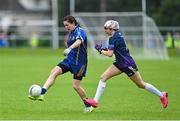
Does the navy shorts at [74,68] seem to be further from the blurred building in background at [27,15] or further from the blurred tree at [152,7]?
the blurred building in background at [27,15]

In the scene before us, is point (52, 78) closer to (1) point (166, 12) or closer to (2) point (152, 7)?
(2) point (152, 7)

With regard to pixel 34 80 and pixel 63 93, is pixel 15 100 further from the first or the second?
pixel 34 80

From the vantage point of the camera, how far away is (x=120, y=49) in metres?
14.4

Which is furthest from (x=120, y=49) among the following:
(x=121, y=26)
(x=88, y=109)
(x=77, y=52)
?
(x=121, y=26)

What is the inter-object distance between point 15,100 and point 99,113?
3390 mm

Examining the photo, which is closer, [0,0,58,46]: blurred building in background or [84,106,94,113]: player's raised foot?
[84,106,94,113]: player's raised foot

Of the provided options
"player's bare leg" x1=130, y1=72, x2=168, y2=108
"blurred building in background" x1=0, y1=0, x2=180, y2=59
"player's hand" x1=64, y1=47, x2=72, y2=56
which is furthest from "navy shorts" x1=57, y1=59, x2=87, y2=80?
"blurred building in background" x1=0, y1=0, x2=180, y2=59

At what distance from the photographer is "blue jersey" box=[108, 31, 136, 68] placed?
1429 centimetres

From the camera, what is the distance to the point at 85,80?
24891 mm

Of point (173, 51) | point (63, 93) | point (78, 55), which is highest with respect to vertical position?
point (78, 55)

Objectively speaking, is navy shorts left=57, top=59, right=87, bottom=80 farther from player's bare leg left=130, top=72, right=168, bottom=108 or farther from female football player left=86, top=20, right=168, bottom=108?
player's bare leg left=130, top=72, right=168, bottom=108

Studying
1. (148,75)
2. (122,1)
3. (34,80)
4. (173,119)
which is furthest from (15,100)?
(122,1)

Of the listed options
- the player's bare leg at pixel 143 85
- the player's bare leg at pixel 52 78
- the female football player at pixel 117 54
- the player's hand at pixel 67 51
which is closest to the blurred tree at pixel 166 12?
the player's bare leg at pixel 143 85

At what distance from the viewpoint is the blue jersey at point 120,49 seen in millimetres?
14289
